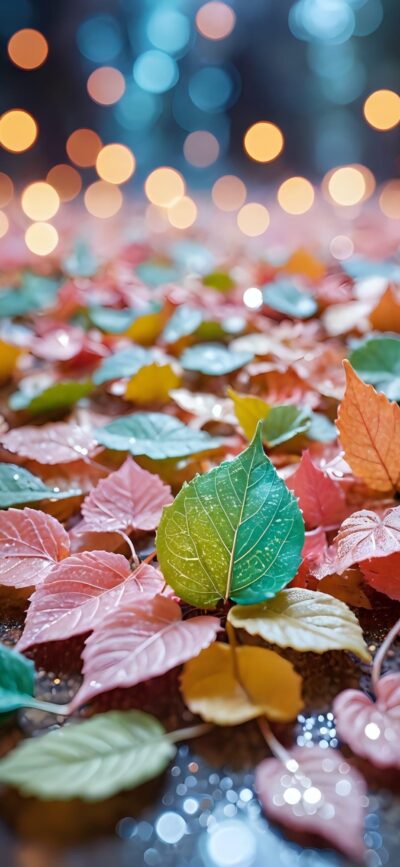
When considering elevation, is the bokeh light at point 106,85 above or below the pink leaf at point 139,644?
above

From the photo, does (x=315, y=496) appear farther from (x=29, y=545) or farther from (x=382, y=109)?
(x=382, y=109)

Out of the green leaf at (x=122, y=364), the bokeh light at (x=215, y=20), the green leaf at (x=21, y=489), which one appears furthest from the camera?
the bokeh light at (x=215, y=20)

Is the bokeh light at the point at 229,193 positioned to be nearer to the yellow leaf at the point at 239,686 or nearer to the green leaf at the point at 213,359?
the green leaf at the point at 213,359

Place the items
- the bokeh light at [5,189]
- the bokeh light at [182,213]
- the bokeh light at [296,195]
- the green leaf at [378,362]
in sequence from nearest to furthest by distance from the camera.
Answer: the green leaf at [378,362] → the bokeh light at [182,213] → the bokeh light at [296,195] → the bokeh light at [5,189]

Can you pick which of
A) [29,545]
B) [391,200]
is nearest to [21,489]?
[29,545]

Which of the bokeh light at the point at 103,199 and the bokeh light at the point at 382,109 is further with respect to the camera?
the bokeh light at the point at 382,109

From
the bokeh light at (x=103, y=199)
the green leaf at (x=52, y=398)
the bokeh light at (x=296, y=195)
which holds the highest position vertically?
the green leaf at (x=52, y=398)

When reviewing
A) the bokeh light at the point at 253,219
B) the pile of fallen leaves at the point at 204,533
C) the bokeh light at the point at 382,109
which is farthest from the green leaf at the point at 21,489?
the bokeh light at the point at 382,109
